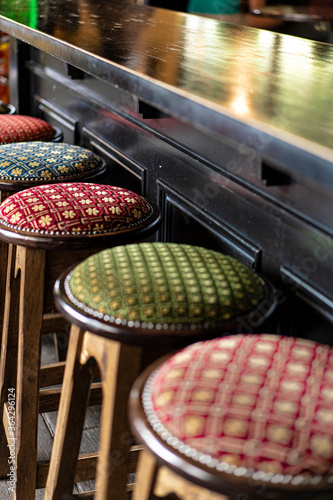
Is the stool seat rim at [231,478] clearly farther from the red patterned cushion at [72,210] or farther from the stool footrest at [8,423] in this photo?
the stool footrest at [8,423]

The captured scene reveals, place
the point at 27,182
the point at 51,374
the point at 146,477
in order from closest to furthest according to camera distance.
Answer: the point at 146,477
the point at 27,182
the point at 51,374

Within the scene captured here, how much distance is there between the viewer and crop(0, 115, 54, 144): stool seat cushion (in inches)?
90.5

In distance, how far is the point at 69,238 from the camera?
1429 millimetres

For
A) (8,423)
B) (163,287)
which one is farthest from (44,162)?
(163,287)

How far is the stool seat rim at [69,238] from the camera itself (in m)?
1.43

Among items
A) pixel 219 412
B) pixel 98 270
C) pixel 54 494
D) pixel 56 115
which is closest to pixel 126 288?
pixel 98 270

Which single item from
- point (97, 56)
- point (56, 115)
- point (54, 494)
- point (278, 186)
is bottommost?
point (54, 494)

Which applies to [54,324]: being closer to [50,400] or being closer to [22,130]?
[50,400]

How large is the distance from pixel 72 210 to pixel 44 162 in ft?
1.53

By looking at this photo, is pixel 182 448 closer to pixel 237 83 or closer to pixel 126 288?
pixel 126 288

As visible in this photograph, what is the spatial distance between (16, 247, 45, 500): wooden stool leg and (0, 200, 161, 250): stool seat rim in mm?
58

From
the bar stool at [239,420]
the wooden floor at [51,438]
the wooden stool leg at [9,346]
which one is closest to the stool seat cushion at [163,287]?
the bar stool at [239,420]

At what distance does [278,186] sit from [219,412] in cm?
66

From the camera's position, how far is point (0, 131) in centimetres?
230
